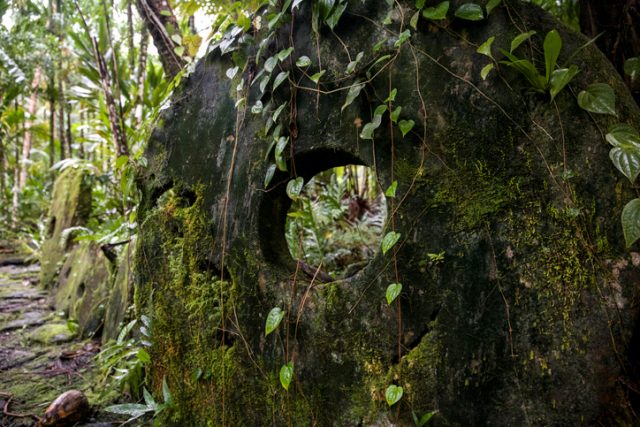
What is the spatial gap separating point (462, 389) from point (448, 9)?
4.47 feet

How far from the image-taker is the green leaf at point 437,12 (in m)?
1.57

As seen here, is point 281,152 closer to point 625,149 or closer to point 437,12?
point 437,12

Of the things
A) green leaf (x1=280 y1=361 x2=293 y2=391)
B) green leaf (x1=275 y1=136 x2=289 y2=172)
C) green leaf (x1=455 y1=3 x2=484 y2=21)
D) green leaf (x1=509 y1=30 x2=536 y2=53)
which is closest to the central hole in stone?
green leaf (x1=275 y1=136 x2=289 y2=172)

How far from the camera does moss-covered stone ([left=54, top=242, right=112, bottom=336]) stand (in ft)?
12.4

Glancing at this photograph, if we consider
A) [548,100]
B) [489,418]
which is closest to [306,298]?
[489,418]

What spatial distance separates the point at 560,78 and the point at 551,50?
10 cm

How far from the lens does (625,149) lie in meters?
1.33

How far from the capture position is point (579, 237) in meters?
1.39

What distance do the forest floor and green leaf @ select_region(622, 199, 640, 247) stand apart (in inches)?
104

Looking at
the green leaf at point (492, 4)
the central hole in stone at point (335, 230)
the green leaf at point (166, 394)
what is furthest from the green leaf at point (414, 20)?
the green leaf at point (166, 394)

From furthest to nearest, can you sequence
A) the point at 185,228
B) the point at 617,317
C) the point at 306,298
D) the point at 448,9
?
the point at 185,228 < the point at 306,298 < the point at 448,9 < the point at 617,317

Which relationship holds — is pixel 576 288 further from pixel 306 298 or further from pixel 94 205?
pixel 94 205

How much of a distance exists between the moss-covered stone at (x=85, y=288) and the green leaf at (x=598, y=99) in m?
3.66

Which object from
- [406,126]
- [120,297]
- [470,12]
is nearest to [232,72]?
[406,126]
